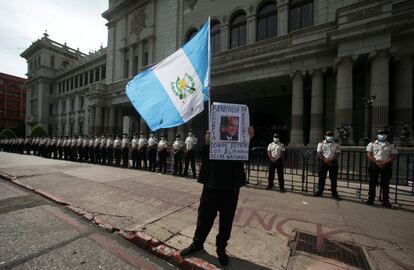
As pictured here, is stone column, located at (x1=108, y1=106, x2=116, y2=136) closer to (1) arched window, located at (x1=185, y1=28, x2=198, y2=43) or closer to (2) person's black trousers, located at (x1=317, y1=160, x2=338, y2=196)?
(1) arched window, located at (x1=185, y1=28, x2=198, y2=43)

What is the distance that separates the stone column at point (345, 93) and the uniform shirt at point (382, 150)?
5.70 m

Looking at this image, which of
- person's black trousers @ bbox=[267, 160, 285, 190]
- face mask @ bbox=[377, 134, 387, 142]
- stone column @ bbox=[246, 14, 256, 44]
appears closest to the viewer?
face mask @ bbox=[377, 134, 387, 142]

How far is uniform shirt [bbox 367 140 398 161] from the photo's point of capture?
5.78 m

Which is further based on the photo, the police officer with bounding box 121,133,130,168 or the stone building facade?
the police officer with bounding box 121,133,130,168

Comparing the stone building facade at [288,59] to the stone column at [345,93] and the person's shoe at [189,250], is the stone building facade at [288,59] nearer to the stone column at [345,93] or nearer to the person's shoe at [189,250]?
the stone column at [345,93]

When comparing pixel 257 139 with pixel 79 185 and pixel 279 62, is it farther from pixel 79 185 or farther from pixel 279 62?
pixel 79 185

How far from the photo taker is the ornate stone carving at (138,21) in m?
23.6

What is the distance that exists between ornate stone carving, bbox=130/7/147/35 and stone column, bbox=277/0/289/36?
1412cm

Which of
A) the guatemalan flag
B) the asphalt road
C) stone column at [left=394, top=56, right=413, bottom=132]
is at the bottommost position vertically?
the asphalt road

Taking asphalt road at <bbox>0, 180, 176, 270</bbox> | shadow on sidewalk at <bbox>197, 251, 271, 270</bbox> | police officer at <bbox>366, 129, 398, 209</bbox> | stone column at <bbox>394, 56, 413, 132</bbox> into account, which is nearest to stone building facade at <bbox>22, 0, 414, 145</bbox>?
stone column at <bbox>394, 56, 413, 132</bbox>

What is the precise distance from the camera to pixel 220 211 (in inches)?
119

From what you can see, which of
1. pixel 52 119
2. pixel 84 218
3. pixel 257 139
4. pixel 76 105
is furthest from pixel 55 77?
pixel 84 218

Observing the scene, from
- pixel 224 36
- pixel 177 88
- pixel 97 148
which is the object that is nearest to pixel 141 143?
pixel 97 148

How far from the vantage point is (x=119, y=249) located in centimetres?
334
